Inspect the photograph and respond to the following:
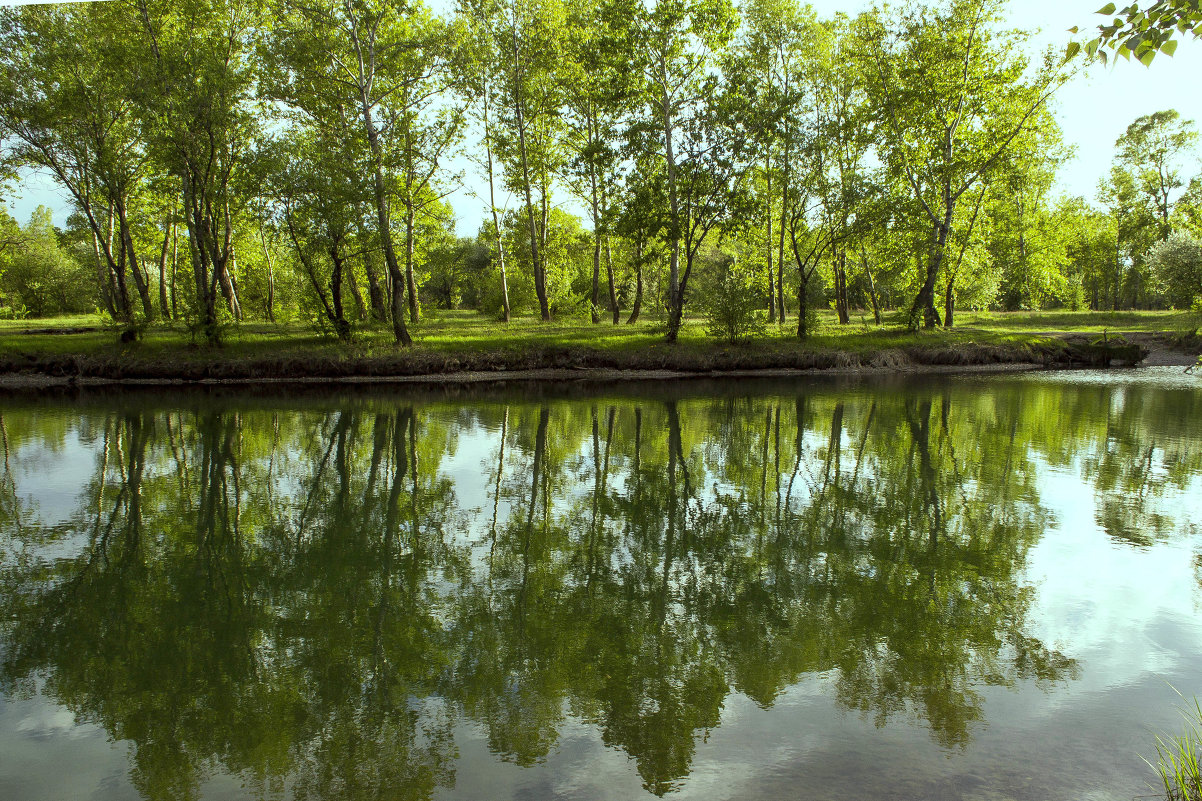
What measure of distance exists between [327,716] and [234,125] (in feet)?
92.2

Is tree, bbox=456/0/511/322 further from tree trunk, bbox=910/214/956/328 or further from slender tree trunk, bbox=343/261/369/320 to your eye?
tree trunk, bbox=910/214/956/328

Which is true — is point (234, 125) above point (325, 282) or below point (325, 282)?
above

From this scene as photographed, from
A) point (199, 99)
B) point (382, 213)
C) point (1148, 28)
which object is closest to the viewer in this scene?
point (1148, 28)

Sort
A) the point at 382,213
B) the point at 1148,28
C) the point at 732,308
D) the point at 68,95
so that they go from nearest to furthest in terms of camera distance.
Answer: the point at 1148,28 → the point at 382,213 → the point at 68,95 → the point at 732,308

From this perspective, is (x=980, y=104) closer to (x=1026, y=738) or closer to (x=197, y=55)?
(x=197, y=55)

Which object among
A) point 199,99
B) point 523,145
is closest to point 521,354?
point 523,145

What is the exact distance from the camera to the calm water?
407 centimetres

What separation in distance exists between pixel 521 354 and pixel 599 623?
22504 millimetres

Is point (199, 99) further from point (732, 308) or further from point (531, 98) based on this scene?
point (732, 308)

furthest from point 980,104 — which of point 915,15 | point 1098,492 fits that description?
point 1098,492

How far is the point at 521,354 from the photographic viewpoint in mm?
27875

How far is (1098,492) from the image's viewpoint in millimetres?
9969

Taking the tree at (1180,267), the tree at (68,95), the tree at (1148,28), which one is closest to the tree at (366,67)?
the tree at (68,95)

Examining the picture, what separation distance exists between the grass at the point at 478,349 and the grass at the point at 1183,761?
23786 mm
